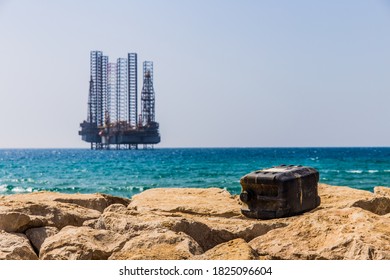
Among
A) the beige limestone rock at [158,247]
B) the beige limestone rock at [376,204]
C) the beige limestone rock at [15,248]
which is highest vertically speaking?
the beige limestone rock at [376,204]

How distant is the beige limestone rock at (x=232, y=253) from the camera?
418 cm

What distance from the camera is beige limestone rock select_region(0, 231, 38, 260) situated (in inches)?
188

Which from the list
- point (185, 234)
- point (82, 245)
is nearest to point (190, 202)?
point (185, 234)

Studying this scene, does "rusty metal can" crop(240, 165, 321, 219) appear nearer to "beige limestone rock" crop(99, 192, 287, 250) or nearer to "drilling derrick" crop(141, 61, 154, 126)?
"beige limestone rock" crop(99, 192, 287, 250)

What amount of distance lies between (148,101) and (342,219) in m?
74.0

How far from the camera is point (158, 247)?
457 centimetres

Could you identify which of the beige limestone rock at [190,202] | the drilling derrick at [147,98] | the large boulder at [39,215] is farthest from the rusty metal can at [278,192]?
the drilling derrick at [147,98]

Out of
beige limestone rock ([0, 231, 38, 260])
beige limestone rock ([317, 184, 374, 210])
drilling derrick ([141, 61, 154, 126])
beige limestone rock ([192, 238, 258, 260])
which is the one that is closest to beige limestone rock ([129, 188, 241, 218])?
beige limestone rock ([317, 184, 374, 210])

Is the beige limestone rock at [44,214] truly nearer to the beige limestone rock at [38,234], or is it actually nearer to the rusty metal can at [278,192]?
the beige limestone rock at [38,234]

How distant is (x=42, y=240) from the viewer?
5438 mm

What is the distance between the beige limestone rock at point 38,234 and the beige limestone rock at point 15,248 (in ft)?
0.64

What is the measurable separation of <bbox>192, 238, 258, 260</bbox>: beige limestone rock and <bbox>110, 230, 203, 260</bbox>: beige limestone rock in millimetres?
187

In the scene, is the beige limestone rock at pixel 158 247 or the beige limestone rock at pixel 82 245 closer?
the beige limestone rock at pixel 158 247
